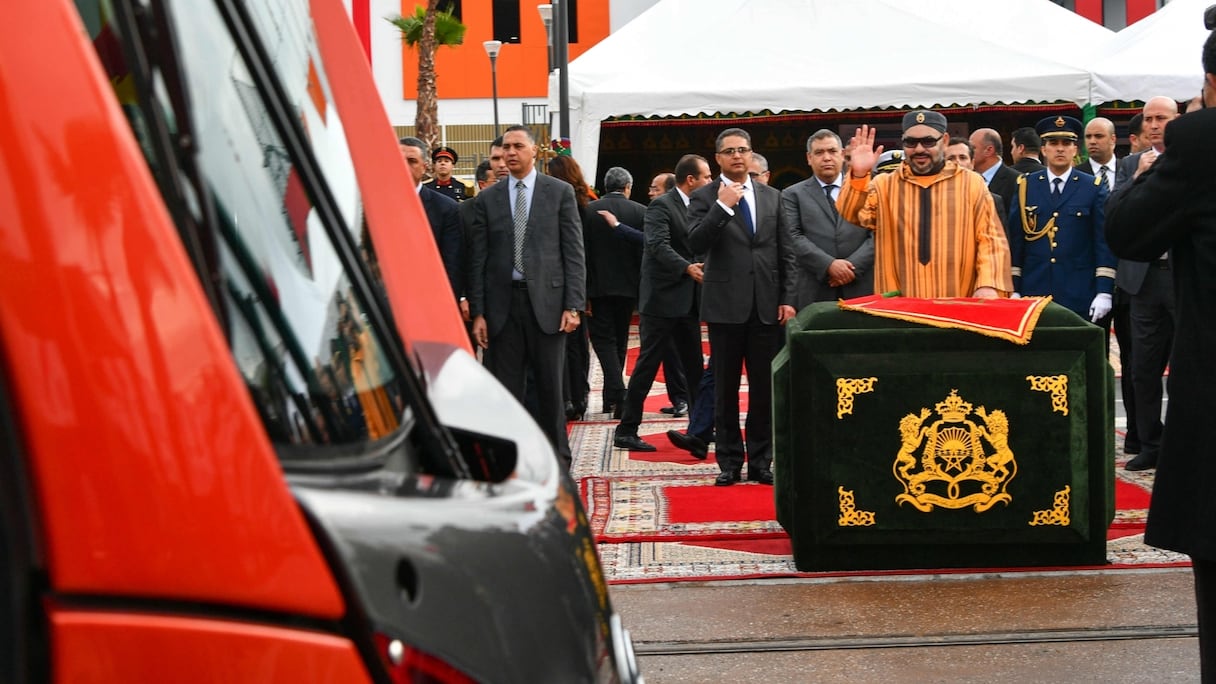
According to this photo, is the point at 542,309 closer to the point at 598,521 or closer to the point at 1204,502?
the point at 598,521

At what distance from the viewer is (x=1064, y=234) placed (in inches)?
336

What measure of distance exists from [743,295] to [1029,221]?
7.06ft

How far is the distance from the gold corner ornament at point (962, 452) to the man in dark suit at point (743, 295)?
6.82ft

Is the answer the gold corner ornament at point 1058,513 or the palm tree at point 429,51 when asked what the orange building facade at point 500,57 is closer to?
the palm tree at point 429,51

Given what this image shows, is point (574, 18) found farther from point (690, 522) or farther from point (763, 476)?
point (690, 522)

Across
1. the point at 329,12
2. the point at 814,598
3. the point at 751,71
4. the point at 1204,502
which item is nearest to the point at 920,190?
the point at 814,598

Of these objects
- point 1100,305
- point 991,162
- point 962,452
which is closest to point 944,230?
point 962,452

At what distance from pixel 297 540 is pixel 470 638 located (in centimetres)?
23

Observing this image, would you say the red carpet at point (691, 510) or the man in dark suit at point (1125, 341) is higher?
the man in dark suit at point (1125, 341)

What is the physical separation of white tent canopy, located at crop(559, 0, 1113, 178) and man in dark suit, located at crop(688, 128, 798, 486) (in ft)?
28.7

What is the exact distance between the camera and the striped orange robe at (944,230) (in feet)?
21.3

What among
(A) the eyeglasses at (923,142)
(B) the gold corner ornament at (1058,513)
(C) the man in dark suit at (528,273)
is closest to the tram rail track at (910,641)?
(B) the gold corner ornament at (1058,513)

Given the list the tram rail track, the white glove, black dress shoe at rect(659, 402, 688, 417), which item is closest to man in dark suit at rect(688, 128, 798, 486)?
the white glove

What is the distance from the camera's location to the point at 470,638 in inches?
51.6
